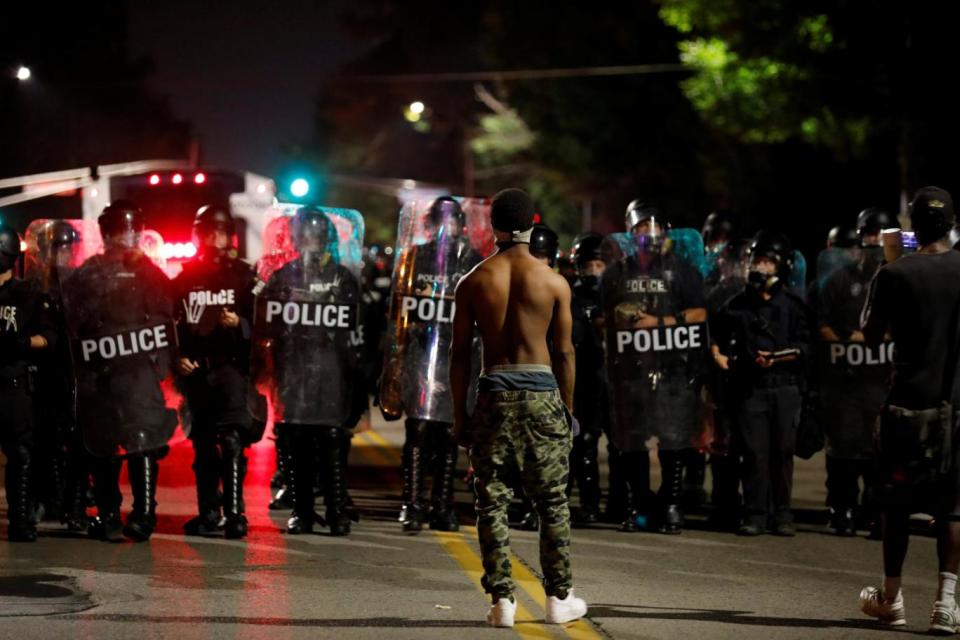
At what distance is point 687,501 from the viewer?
12625mm

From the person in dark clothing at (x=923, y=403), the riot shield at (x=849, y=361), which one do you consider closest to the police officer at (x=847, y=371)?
the riot shield at (x=849, y=361)

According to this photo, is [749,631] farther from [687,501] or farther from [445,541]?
[687,501]

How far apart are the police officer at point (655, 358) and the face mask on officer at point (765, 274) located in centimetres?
42

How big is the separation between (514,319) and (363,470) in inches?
303

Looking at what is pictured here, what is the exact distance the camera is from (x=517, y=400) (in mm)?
7406

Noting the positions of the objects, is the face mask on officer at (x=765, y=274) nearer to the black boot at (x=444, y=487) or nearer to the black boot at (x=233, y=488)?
the black boot at (x=444, y=487)

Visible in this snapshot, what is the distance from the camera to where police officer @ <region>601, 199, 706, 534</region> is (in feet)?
36.0

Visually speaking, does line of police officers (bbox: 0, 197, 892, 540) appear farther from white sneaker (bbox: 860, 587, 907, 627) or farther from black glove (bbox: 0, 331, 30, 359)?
white sneaker (bbox: 860, 587, 907, 627)

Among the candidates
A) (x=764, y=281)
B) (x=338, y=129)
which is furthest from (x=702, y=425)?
(x=338, y=129)

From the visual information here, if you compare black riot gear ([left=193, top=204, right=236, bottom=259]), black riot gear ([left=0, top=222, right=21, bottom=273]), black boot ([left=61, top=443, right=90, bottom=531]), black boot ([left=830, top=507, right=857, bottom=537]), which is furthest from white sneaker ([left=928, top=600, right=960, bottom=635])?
black riot gear ([left=0, top=222, right=21, bottom=273])

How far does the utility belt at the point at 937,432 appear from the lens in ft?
24.5

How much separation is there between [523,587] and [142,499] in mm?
2973

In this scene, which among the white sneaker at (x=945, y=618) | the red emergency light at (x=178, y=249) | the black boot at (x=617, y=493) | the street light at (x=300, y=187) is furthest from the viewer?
the red emergency light at (x=178, y=249)

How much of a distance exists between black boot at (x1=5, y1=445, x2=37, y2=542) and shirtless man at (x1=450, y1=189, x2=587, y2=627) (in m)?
3.98
